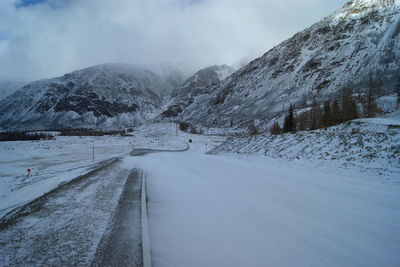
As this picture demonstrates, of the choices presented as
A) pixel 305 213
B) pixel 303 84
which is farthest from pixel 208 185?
pixel 303 84

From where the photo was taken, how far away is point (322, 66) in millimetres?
112750

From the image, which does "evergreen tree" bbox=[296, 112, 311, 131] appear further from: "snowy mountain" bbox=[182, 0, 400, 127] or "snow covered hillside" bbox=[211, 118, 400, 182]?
"snowy mountain" bbox=[182, 0, 400, 127]

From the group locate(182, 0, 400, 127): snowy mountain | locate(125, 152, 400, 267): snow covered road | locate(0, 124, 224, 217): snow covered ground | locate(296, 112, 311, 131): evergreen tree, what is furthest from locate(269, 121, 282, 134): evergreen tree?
locate(182, 0, 400, 127): snowy mountain

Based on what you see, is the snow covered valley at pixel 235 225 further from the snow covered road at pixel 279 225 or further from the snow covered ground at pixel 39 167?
the snow covered ground at pixel 39 167

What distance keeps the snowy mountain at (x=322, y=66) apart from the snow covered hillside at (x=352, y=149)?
77.9 metres

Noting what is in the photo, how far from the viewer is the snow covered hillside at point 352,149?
8508 millimetres

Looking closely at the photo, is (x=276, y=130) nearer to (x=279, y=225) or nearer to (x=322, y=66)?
(x=279, y=225)

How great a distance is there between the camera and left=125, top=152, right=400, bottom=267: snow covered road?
3.16 m

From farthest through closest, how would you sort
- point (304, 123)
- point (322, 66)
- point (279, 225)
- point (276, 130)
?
point (322, 66), point (304, 123), point (276, 130), point (279, 225)

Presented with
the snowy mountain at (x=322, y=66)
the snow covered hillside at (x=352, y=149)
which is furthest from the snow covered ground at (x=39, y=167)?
the snowy mountain at (x=322, y=66)

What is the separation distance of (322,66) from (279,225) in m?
135

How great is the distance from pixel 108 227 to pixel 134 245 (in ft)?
3.55

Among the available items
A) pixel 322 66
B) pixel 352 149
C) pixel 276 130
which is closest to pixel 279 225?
pixel 352 149

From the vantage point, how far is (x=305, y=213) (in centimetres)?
482
